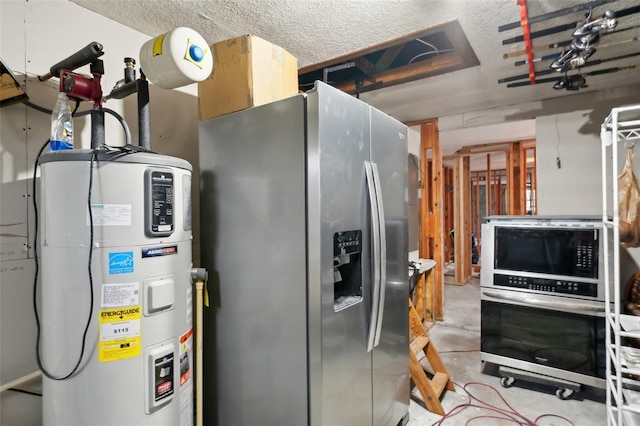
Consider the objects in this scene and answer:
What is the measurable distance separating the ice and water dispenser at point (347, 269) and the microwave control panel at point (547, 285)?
171cm

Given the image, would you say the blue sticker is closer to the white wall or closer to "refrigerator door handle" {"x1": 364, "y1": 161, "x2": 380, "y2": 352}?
the white wall

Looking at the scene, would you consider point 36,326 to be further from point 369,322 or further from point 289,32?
point 289,32

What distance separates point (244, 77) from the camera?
1504mm

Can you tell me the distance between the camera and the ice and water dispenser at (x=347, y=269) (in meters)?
1.43

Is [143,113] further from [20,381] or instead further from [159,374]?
[20,381]

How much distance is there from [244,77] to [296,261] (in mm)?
886

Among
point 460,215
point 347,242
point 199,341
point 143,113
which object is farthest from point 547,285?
point 460,215

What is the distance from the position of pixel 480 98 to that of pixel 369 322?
279 centimetres

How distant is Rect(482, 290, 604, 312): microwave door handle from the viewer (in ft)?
7.57

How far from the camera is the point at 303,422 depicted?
134 cm

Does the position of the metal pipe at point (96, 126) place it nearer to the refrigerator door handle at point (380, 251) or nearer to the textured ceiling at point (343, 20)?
the textured ceiling at point (343, 20)

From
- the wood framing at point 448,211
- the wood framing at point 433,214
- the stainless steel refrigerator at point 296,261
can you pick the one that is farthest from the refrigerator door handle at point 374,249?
the wood framing at point 448,211

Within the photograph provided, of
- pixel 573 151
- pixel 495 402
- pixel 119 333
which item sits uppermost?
pixel 573 151

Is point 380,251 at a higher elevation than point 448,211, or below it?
below
